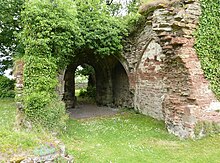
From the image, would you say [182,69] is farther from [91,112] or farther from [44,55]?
[91,112]

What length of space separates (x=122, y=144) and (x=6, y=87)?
41.6 feet

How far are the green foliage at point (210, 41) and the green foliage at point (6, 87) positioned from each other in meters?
13.1

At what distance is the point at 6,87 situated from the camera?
16781 mm

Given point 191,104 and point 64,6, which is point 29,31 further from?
point 191,104

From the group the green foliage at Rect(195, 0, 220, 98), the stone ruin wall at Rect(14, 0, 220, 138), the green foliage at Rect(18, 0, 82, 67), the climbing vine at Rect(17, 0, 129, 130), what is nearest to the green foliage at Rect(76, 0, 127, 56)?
the climbing vine at Rect(17, 0, 129, 130)

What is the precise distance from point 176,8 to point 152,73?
3379mm

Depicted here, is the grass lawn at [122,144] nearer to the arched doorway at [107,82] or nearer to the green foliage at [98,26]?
the green foliage at [98,26]

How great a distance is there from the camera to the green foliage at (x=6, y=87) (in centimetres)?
1630

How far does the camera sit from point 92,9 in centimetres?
998

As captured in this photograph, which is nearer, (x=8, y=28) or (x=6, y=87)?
(x=8, y=28)

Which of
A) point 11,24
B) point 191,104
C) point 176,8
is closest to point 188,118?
point 191,104

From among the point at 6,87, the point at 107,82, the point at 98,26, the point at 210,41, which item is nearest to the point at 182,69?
the point at 210,41

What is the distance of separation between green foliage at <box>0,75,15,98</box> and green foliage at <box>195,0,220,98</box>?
13054mm

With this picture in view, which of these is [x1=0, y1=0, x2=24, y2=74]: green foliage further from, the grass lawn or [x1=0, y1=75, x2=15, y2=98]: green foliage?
the grass lawn
